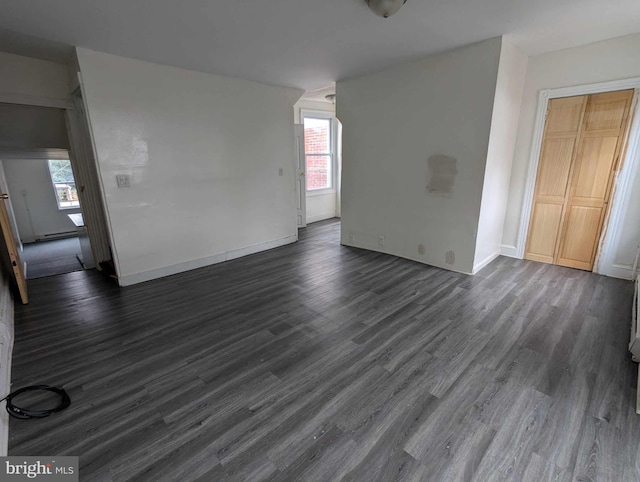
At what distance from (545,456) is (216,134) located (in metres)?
4.44

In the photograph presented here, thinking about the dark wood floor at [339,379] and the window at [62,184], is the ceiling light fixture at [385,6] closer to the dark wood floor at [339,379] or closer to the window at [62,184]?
the dark wood floor at [339,379]

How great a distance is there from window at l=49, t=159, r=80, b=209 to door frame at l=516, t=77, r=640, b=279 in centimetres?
906

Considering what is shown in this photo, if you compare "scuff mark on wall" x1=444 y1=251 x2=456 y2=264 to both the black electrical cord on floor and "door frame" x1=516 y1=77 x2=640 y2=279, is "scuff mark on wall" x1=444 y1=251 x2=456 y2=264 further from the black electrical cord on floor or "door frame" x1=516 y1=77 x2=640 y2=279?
the black electrical cord on floor

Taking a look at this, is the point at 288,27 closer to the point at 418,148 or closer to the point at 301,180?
the point at 418,148

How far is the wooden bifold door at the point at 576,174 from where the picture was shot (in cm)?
345

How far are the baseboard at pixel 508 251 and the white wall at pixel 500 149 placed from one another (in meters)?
0.25

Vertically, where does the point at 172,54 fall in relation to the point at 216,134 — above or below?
above

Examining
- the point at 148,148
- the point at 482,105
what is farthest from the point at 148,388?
the point at 482,105

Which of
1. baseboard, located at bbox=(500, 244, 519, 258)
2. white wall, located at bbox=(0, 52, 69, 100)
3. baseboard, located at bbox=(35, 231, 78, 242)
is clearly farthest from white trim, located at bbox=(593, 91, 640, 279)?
baseboard, located at bbox=(35, 231, 78, 242)

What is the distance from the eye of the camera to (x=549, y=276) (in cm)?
364

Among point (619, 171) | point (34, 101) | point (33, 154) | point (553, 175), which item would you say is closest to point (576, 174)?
point (553, 175)

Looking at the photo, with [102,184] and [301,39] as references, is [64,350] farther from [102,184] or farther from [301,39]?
[301,39]

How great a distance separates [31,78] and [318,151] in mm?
4980

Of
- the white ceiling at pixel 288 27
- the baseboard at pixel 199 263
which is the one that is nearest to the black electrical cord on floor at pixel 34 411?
the baseboard at pixel 199 263
